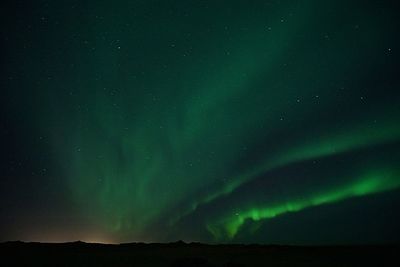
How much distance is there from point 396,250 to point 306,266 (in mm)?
12310

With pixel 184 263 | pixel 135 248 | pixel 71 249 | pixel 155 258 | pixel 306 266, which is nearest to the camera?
pixel 184 263

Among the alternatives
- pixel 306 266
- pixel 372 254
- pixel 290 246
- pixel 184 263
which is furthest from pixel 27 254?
pixel 372 254

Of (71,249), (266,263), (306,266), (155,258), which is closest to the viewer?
(306,266)

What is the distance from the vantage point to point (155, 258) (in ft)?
73.6

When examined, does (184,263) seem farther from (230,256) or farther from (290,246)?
(290,246)

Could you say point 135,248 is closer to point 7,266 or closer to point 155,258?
point 155,258

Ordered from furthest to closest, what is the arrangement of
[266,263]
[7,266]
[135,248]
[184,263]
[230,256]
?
[135,248]
[230,256]
[266,263]
[7,266]
[184,263]

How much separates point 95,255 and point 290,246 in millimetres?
18637

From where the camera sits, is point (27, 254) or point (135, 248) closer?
point (27, 254)

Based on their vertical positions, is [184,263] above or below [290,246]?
below

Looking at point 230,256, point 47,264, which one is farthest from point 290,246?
point 47,264

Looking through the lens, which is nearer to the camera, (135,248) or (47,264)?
(47,264)

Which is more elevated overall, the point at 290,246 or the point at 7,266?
the point at 290,246

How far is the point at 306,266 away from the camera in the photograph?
64.5 feet
